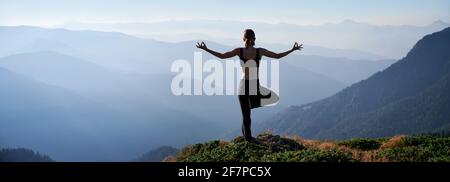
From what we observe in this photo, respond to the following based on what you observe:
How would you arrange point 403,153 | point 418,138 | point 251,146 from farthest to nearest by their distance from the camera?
point 418,138
point 251,146
point 403,153

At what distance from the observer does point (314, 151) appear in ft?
45.2

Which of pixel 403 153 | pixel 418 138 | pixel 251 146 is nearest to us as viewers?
pixel 403 153

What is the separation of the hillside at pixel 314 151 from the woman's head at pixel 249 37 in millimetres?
3151

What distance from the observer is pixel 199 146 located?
18.0 m

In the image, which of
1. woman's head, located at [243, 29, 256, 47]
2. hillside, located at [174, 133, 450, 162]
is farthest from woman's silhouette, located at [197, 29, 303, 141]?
hillside, located at [174, 133, 450, 162]

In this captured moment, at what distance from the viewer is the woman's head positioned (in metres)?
15.4

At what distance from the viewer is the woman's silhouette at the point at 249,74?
1546cm

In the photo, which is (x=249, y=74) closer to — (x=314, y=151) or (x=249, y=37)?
(x=249, y=37)

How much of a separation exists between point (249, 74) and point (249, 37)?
1155 mm

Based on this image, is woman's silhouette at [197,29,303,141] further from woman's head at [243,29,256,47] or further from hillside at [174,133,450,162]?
hillside at [174,133,450,162]

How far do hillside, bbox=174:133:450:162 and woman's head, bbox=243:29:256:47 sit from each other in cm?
315
